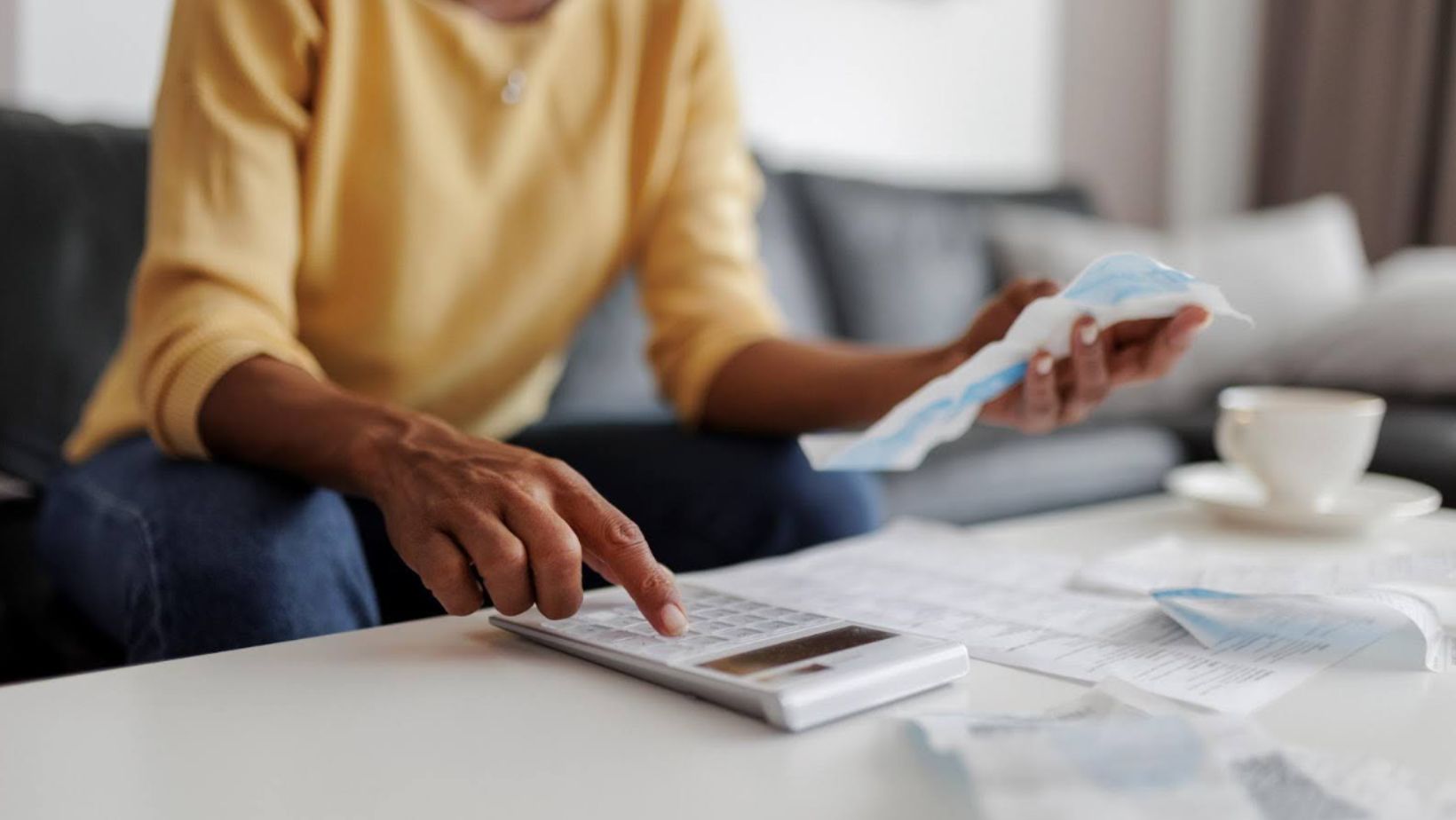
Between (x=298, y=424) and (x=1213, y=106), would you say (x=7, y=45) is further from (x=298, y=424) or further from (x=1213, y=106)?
(x=1213, y=106)

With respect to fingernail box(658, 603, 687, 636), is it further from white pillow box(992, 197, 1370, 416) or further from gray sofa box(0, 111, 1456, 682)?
white pillow box(992, 197, 1370, 416)

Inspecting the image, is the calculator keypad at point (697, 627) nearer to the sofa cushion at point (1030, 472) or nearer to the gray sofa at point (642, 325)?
the gray sofa at point (642, 325)

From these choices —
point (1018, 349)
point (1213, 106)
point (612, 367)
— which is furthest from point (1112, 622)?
point (1213, 106)

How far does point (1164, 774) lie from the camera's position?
36 centimetres

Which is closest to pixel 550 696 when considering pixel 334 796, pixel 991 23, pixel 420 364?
pixel 334 796

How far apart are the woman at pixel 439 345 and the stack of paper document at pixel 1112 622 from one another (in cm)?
11

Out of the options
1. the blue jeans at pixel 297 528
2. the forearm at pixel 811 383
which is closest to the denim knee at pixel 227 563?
the blue jeans at pixel 297 528

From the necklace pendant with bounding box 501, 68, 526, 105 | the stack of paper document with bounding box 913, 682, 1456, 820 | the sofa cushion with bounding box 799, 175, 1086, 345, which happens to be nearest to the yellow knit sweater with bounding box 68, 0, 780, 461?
the necklace pendant with bounding box 501, 68, 526, 105

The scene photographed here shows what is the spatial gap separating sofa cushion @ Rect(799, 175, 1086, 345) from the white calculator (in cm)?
158

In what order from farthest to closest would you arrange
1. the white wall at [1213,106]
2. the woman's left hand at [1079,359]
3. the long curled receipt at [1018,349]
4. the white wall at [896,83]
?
the white wall at [1213,106]
the white wall at [896,83]
the woman's left hand at [1079,359]
the long curled receipt at [1018,349]

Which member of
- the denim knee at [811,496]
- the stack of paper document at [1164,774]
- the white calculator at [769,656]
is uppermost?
the stack of paper document at [1164,774]

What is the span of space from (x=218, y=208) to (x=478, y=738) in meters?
0.55

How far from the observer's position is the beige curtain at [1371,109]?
9.37 ft

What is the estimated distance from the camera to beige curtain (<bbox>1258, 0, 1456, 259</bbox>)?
286cm
